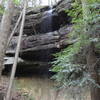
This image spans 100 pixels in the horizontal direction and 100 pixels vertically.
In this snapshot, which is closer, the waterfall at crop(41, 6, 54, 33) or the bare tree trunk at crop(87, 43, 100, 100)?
the bare tree trunk at crop(87, 43, 100, 100)

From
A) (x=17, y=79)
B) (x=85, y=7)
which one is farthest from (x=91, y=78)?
(x=17, y=79)

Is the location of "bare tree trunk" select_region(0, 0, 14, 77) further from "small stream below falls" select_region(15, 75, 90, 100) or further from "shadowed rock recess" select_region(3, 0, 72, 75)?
"small stream below falls" select_region(15, 75, 90, 100)

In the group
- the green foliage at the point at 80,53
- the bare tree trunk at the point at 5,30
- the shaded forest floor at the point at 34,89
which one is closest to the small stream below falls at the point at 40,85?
the shaded forest floor at the point at 34,89

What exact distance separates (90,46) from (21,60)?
5.35 meters

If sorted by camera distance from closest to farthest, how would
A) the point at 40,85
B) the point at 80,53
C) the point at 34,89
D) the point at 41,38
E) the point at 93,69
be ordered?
the point at 93,69, the point at 80,53, the point at 41,38, the point at 34,89, the point at 40,85

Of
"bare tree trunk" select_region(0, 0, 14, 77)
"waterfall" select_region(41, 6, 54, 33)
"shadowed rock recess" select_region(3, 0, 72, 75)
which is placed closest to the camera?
"bare tree trunk" select_region(0, 0, 14, 77)

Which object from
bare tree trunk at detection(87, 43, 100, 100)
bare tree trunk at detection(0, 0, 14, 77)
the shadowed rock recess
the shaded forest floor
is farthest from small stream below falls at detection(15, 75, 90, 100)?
bare tree trunk at detection(0, 0, 14, 77)

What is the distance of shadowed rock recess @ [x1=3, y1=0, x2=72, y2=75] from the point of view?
9.59 m

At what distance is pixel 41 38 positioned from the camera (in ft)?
32.4

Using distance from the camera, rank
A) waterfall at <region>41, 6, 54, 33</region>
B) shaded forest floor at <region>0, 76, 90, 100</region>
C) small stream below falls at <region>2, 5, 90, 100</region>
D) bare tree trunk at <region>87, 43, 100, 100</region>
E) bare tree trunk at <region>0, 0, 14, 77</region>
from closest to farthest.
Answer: bare tree trunk at <region>87, 43, 100, 100</region> < bare tree trunk at <region>0, 0, 14, 77</region> < shaded forest floor at <region>0, 76, 90, 100</region> < small stream below falls at <region>2, 5, 90, 100</region> < waterfall at <region>41, 6, 54, 33</region>

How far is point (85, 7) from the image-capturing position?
599cm

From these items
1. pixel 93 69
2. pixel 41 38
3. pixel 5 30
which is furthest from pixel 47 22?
pixel 93 69

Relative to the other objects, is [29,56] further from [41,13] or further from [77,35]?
[77,35]

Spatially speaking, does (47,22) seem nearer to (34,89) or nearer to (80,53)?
(34,89)
